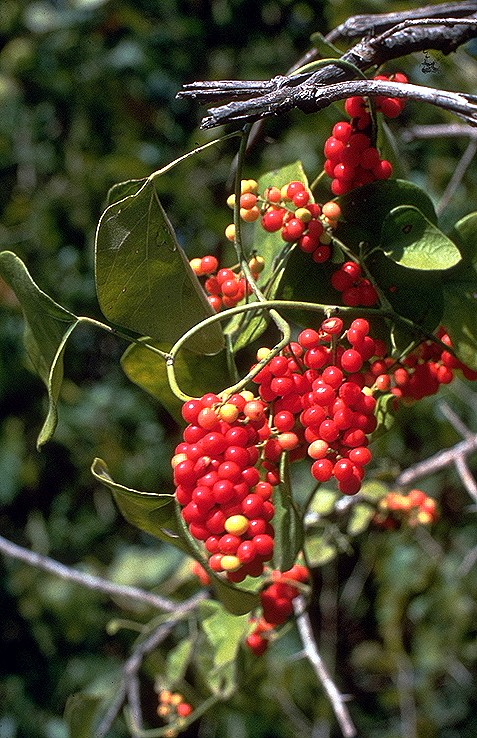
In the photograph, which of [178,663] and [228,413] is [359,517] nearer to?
[178,663]

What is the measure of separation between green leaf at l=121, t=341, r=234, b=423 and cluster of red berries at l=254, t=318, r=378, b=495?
101 millimetres

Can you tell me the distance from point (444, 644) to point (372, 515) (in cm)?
80

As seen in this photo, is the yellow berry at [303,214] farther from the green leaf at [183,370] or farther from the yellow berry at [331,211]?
the green leaf at [183,370]

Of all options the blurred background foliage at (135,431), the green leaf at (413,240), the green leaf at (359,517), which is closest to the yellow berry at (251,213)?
the green leaf at (413,240)

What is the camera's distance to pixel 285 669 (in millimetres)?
1840

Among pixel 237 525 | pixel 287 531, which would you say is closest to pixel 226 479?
pixel 237 525

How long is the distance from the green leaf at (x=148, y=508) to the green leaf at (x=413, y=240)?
0.90 feet

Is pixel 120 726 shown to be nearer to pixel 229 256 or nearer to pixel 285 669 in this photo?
pixel 285 669

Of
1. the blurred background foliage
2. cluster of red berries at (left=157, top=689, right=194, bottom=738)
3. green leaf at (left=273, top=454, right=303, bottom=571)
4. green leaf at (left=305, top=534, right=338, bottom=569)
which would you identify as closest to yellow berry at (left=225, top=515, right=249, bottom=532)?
green leaf at (left=273, top=454, right=303, bottom=571)

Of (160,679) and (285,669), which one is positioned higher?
(160,679)

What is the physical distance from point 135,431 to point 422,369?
1.40 m

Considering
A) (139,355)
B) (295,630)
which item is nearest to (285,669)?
(295,630)

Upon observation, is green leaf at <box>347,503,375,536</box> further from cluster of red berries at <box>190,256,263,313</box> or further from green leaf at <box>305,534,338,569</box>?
cluster of red berries at <box>190,256,263,313</box>

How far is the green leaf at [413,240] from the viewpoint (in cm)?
66
